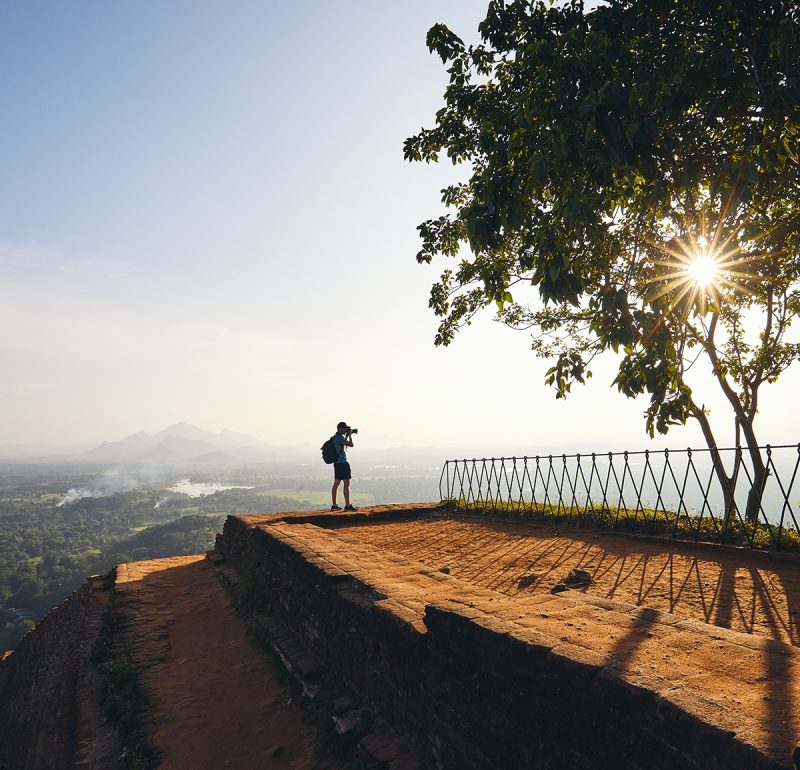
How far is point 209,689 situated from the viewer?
21.8 feet

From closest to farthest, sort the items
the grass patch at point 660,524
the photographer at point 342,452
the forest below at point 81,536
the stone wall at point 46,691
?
the stone wall at point 46,691, the grass patch at point 660,524, the photographer at point 342,452, the forest below at point 81,536

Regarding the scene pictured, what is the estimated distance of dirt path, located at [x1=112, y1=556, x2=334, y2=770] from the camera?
17.4ft

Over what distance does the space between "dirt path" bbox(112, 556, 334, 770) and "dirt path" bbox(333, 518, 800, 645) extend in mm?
2652

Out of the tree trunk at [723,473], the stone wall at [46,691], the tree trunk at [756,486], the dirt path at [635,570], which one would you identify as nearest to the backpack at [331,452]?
the dirt path at [635,570]

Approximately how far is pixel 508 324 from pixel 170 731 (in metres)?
11.0

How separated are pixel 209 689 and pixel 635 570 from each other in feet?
18.8

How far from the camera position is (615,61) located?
5.21 m

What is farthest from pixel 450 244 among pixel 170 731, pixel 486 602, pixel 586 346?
pixel 170 731

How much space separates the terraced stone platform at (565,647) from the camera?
8.18 ft

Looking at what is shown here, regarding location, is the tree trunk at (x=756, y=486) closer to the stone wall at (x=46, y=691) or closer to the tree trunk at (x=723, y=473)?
the tree trunk at (x=723, y=473)

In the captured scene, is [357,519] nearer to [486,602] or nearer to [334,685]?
[334,685]

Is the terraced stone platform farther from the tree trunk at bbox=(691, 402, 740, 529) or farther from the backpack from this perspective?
the backpack

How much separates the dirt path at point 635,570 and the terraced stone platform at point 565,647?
0.10 feet

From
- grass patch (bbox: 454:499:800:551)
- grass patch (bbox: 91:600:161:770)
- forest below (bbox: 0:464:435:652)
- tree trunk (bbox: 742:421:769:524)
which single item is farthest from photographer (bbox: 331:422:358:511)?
forest below (bbox: 0:464:435:652)
